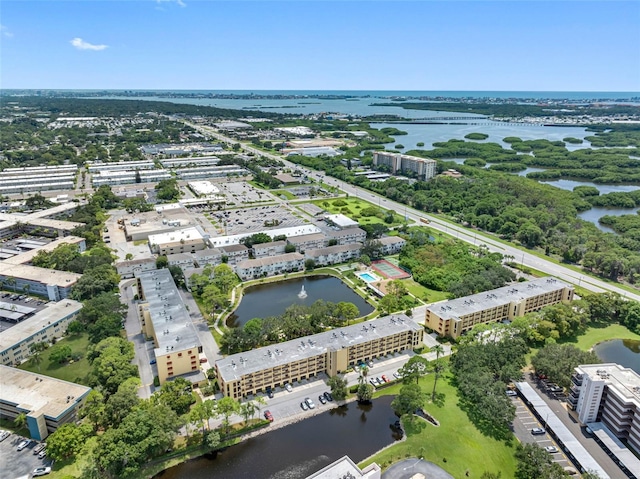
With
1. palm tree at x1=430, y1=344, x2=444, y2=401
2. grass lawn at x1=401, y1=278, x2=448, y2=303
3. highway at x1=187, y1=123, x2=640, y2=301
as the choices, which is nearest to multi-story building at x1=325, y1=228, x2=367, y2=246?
grass lawn at x1=401, y1=278, x2=448, y2=303

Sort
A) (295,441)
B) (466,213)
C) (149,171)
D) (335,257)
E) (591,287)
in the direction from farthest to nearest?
(149,171), (466,213), (335,257), (591,287), (295,441)

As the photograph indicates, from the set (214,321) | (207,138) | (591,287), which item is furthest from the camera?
(207,138)

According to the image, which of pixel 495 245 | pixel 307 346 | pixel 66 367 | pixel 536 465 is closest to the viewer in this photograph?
pixel 536 465

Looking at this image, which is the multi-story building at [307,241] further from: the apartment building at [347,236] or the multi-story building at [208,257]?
the multi-story building at [208,257]

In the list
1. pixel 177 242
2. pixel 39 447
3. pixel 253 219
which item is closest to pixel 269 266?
pixel 177 242

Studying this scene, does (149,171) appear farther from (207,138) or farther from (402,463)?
(402,463)

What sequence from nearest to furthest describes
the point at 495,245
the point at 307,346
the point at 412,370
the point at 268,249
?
1. the point at 412,370
2. the point at 307,346
3. the point at 268,249
4. the point at 495,245

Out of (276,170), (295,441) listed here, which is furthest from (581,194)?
(295,441)

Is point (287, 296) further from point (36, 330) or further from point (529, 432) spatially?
point (529, 432)
